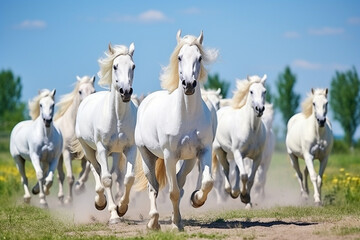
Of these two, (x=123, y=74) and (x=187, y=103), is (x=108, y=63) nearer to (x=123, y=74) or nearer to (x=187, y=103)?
(x=123, y=74)

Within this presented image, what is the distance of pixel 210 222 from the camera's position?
1221 centimetres

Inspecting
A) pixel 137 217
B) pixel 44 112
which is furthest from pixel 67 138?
pixel 137 217

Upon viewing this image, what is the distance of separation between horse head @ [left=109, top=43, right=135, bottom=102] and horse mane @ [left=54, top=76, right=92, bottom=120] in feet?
18.0

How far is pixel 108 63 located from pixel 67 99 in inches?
261

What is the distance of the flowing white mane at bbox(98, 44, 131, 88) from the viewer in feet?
39.6

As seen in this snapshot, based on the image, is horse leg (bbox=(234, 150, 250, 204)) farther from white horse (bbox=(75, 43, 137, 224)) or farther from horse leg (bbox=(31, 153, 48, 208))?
horse leg (bbox=(31, 153, 48, 208))

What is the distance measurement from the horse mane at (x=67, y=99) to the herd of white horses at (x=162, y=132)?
24 millimetres

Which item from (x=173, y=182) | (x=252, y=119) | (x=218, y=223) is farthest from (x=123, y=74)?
(x=252, y=119)

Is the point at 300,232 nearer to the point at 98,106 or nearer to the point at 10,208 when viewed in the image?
the point at 98,106

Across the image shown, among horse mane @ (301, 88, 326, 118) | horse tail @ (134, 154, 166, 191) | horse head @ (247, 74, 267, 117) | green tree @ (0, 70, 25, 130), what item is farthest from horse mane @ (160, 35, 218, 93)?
green tree @ (0, 70, 25, 130)

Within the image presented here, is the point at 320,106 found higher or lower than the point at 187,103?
higher

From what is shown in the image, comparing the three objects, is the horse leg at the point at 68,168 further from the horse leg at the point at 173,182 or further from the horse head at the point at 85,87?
the horse leg at the point at 173,182

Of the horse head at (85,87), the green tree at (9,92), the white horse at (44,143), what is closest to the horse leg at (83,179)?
the white horse at (44,143)

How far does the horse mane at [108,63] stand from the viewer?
12.1 m
